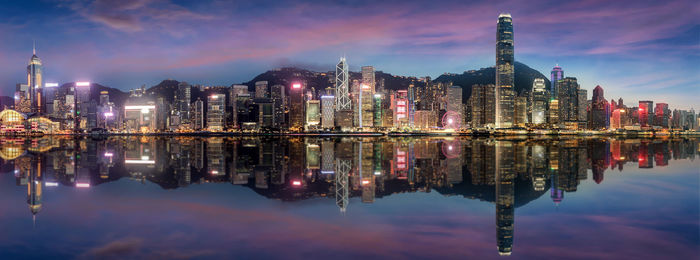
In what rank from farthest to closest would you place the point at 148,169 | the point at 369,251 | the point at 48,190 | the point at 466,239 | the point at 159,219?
the point at 148,169 → the point at 48,190 → the point at 159,219 → the point at 466,239 → the point at 369,251

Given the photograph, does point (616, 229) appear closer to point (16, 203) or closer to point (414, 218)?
point (414, 218)

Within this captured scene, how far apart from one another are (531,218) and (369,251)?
6.20 metres

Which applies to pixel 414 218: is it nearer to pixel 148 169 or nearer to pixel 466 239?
pixel 466 239

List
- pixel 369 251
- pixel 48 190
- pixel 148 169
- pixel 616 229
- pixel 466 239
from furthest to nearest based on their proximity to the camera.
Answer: pixel 148 169 < pixel 48 190 < pixel 616 229 < pixel 466 239 < pixel 369 251

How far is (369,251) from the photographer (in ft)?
31.2

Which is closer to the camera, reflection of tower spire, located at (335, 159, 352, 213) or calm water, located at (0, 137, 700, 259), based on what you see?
calm water, located at (0, 137, 700, 259)

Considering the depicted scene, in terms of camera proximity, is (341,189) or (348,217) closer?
(348,217)

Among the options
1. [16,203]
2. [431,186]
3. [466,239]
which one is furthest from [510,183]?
[16,203]

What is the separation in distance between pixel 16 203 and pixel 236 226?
31.2ft

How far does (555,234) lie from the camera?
11.1 m

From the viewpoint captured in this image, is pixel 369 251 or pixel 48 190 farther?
pixel 48 190

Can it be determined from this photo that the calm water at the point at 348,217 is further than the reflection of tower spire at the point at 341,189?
No

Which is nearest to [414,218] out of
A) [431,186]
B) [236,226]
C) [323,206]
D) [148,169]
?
[323,206]

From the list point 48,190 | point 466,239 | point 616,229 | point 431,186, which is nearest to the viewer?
point 466,239
